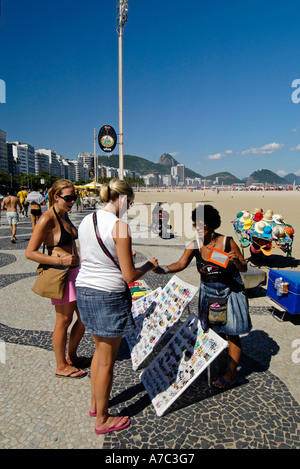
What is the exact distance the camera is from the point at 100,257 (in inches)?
76.8

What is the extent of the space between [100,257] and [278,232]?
17.8ft

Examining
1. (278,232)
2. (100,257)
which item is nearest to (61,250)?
(100,257)

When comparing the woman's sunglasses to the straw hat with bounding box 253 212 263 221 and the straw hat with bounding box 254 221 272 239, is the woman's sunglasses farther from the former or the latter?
the straw hat with bounding box 253 212 263 221

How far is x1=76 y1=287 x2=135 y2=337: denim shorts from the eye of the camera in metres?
2.00

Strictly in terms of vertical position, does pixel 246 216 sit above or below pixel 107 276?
above

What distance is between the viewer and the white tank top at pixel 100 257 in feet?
6.26

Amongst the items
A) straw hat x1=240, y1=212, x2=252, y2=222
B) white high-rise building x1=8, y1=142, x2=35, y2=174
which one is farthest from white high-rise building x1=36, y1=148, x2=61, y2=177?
straw hat x1=240, y1=212, x2=252, y2=222

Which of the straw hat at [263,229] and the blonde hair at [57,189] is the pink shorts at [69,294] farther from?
the straw hat at [263,229]

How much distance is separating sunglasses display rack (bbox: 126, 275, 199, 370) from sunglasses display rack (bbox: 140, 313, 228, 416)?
18 cm

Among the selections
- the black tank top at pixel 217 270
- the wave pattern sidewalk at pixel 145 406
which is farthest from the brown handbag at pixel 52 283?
the black tank top at pixel 217 270

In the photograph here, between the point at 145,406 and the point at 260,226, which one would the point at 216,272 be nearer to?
the point at 145,406

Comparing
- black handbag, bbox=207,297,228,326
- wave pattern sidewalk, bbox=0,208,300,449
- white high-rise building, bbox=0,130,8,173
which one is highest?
white high-rise building, bbox=0,130,8,173

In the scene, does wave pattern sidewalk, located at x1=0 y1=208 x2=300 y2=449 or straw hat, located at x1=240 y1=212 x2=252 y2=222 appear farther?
straw hat, located at x1=240 y1=212 x2=252 y2=222

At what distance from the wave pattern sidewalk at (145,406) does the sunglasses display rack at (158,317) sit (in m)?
0.18
